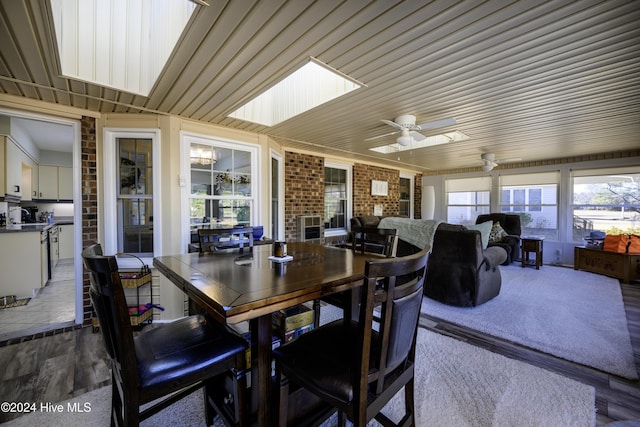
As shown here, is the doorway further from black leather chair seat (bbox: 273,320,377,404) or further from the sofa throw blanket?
the sofa throw blanket

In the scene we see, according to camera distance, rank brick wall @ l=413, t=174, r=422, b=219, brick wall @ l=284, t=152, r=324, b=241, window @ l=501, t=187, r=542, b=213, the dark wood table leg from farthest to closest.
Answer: brick wall @ l=413, t=174, r=422, b=219, window @ l=501, t=187, r=542, b=213, brick wall @ l=284, t=152, r=324, b=241, the dark wood table leg

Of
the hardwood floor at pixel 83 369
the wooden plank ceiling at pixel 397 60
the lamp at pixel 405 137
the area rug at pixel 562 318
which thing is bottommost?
the hardwood floor at pixel 83 369

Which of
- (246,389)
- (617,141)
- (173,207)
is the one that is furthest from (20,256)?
(617,141)

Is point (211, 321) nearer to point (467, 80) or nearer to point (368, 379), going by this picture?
point (368, 379)

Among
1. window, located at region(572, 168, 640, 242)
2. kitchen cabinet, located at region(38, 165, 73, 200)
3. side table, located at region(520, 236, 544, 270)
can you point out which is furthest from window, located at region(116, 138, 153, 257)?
window, located at region(572, 168, 640, 242)

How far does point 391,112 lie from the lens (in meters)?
3.02

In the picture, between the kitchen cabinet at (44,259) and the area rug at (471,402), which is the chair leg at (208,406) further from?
the kitchen cabinet at (44,259)

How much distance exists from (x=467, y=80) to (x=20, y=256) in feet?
18.1

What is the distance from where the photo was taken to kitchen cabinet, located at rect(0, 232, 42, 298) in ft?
11.0

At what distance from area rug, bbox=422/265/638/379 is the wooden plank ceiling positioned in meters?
2.26

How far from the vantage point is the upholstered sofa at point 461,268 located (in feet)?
10.2

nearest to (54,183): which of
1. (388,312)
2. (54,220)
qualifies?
(54,220)

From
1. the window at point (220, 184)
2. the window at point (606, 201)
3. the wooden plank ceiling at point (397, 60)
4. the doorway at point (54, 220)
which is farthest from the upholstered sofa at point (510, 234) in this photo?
the doorway at point (54, 220)

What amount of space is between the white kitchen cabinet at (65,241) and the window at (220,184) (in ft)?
15.2
